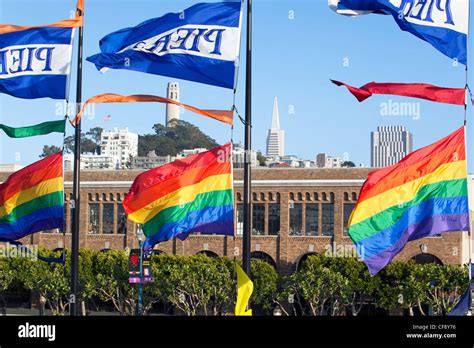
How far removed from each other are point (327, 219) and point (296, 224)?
1857mm

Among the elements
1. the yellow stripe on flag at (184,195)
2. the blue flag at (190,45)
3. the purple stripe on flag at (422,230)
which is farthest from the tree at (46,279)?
the purple stripe on flag at (422,230)

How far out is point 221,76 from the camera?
17266 millimetres

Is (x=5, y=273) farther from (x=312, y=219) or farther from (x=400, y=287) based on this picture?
(x=400, y=287)

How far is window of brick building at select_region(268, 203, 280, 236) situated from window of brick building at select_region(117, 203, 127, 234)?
9.19 m

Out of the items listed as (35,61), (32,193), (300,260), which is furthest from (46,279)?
(35,61)

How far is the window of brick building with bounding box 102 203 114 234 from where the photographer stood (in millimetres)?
55219

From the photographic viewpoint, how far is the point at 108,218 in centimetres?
5531

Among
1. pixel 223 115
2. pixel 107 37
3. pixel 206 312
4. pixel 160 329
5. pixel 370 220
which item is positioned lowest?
pixel 206 312

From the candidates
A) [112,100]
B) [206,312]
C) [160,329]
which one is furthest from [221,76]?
[206,312]

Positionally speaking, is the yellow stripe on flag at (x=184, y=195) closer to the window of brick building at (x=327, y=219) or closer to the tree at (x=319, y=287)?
the tree at (x=319, y=287)

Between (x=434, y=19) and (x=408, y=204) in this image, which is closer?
(x=408, y=204)

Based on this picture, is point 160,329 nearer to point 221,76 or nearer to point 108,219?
point 221,76

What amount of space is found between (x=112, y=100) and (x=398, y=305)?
30.5m

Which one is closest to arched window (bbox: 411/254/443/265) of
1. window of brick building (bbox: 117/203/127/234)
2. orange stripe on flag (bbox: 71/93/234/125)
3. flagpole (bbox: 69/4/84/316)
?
window of brick building (bbox: 117/203/127/234)
